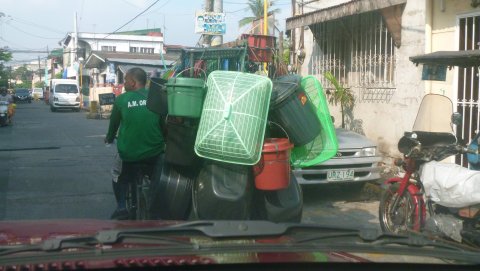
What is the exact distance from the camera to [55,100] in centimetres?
3853

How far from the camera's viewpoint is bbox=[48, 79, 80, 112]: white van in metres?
38.5

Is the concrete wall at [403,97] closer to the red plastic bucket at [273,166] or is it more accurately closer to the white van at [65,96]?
the red plastic bucket at [273,166]

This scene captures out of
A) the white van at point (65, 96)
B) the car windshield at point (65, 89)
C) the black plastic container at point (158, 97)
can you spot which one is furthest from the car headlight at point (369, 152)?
the car windshield at point (65, 89)

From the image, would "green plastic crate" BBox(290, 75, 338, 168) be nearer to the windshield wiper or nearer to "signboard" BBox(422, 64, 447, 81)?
the windshield wiper

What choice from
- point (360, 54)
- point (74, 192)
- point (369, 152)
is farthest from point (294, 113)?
point (360, 54)

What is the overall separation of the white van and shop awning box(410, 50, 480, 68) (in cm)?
3450

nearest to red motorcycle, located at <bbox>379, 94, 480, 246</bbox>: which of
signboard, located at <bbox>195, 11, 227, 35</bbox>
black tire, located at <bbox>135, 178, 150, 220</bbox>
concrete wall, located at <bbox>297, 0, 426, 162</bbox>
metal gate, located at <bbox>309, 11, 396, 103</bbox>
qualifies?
black tire, located at <bbox>135, 178, 150, 220</bbox>

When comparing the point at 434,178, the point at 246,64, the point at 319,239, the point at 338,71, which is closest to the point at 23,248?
the point at 319,239

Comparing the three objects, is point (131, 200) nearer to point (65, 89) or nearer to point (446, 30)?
point (446, 30)

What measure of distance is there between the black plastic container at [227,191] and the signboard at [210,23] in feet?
35.6

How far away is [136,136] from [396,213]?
282cm

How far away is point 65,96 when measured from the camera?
3856cm

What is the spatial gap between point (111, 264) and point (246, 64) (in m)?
5.11

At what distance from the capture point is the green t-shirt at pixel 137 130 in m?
6.00
